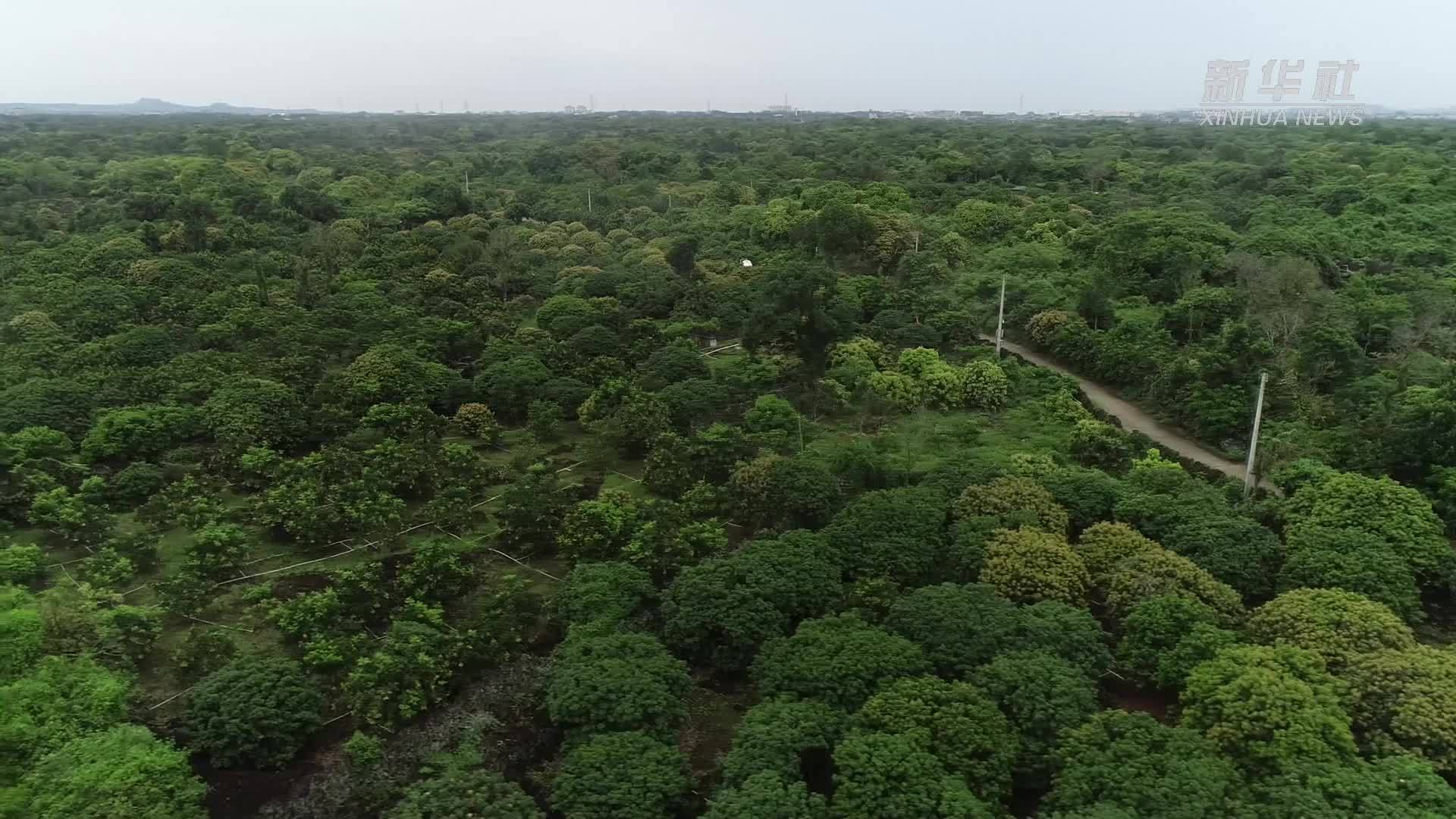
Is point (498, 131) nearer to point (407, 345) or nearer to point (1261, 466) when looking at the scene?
point (407, 345)

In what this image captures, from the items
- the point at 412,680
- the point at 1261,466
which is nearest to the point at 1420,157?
the point at 1261,466

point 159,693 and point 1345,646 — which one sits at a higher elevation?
point 1345,646

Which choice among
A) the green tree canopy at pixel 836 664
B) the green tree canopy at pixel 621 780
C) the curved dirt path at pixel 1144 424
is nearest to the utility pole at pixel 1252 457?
the curved dirt path at pixel 1144 424

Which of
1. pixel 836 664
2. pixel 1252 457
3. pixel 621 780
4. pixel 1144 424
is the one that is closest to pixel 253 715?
pixel 621 780

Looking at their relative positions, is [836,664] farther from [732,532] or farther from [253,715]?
[253,715]

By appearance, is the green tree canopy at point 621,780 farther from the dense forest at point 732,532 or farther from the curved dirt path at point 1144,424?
the curved dirt path at point 1144,424

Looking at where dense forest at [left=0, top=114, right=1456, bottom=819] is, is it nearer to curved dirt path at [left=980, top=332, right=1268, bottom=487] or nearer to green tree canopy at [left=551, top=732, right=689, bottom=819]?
green tree canopy at [left=551, top=732, right=689, bottom=819]

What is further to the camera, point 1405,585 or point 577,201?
point 577,201
